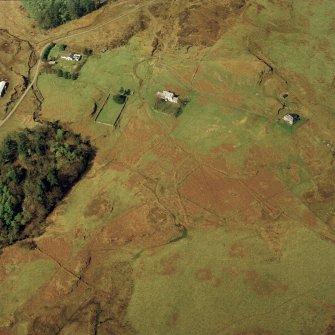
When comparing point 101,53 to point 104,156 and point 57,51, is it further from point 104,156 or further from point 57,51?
point 104,156

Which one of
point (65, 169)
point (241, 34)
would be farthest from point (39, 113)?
point (241, 34)

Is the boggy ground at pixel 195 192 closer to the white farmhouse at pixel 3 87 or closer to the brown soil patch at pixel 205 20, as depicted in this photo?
the brown soil patch at pixel 205 20

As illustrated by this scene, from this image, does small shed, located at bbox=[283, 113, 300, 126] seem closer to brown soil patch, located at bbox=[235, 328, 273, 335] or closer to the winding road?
brown soil patch, located at bbox=[235, 328, 273, 335]

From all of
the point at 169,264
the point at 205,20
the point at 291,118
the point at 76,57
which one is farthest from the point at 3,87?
the point at 291,118

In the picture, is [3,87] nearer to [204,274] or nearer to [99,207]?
[99,207]

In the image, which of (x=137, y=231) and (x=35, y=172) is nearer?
(x=137, y=231)

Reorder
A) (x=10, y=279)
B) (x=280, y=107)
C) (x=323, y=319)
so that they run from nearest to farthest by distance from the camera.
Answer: (x=323, y=319), (x=10, y=279), (x=280, y=107)

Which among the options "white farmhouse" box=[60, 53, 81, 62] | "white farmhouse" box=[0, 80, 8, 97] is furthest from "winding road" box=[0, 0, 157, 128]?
"white farmhouse" box=[60, 53, 81, 62]
